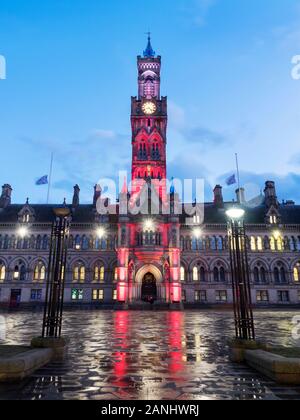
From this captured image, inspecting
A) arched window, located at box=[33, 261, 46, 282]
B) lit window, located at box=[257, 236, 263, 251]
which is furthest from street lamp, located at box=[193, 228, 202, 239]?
arched window, located at box=[33, 261, 46, 282]

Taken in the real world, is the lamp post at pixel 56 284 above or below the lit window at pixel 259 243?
below

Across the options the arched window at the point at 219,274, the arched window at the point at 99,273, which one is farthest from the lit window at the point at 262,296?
the arched window at the point at 99,273

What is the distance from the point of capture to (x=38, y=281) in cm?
4297

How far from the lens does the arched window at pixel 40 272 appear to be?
142 ft

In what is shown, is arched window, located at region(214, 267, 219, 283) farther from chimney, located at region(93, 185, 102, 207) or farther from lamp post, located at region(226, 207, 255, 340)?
lamp post, located at region(226, 207, 255, 340)

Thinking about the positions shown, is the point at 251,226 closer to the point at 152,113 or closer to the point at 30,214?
the point at 152,113

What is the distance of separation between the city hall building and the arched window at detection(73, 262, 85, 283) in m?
0.15

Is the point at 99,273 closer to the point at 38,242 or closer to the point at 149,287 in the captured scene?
the point at 149,287

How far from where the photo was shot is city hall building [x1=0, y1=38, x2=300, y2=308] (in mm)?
40594

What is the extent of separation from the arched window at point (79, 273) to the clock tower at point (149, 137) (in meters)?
16.0

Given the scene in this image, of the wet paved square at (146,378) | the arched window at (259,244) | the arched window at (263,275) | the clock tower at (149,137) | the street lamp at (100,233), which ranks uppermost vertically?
the clock tower at (149,137)

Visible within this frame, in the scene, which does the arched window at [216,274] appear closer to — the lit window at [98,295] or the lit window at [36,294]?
the lit window at [98,295]
